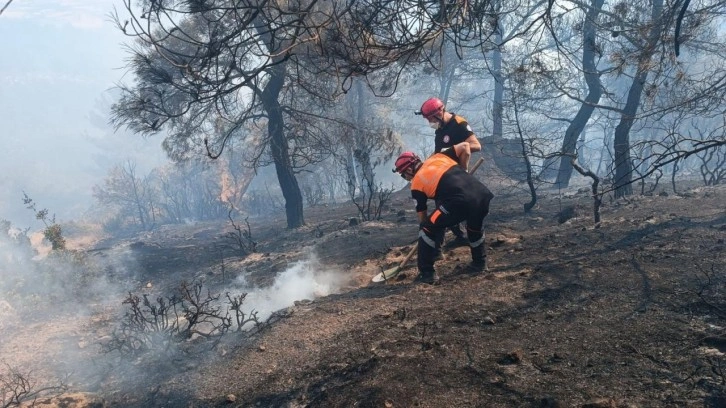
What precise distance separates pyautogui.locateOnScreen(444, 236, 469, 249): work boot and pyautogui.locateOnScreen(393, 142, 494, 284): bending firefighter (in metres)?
1.02

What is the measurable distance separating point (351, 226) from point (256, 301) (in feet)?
12.1

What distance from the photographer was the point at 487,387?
2.55 meters

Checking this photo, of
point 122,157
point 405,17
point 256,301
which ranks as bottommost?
point 256,301

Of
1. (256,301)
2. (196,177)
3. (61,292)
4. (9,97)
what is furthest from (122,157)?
(256,301)

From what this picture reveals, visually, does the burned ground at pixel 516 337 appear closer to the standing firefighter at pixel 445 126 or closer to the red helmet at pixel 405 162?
the red helmet at pixel 405 162

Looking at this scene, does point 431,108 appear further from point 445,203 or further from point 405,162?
point 445,203

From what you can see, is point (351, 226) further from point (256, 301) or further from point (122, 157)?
point (122, 157)

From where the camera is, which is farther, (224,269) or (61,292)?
(61,292)

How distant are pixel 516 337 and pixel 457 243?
2832 millimetres

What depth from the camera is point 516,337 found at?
10.2ft

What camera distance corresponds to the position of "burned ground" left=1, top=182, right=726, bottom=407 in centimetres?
247

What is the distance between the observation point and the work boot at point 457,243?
5859 millimetres

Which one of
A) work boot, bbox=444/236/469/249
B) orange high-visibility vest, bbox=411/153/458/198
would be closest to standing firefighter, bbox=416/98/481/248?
work boot, bbox=444/236/469/249

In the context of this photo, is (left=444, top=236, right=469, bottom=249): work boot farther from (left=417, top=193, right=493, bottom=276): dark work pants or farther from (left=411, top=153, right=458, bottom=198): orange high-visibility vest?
(left=411, top=153, right=458, bottom=198): orange high-visibility vest
